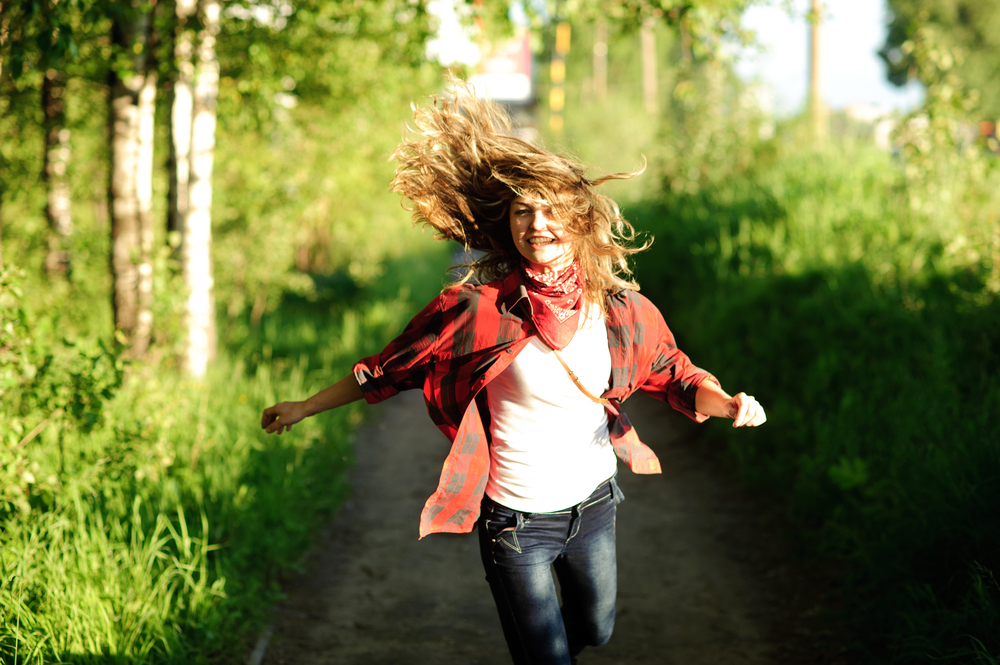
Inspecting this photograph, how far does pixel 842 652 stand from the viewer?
3748mm

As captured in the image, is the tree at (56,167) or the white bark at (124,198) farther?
the tree at (56,167)

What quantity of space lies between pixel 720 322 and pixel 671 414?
3.57ft

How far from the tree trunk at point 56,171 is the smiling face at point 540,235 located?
6.38 m

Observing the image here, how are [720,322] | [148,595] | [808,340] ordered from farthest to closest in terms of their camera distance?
[720,322], [808,340], [148,595]

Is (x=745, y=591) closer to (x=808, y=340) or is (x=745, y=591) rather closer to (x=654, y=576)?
(x=654, y=576)

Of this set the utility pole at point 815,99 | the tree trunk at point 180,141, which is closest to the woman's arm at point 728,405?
the tree trunk at point 180,141

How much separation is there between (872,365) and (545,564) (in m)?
3.70

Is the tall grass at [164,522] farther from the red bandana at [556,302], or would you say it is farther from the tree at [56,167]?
the tree at [56,167]

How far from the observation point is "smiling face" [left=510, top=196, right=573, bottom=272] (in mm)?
2520

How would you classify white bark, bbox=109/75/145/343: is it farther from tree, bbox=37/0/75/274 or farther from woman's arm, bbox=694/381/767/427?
woman's arm, bbox=694/381/767/427

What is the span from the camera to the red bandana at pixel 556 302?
2529mm

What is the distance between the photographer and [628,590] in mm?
4590

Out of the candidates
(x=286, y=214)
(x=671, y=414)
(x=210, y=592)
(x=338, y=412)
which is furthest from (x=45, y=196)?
(x=671, y=414)

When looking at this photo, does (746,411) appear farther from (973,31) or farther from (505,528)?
(973,31)
